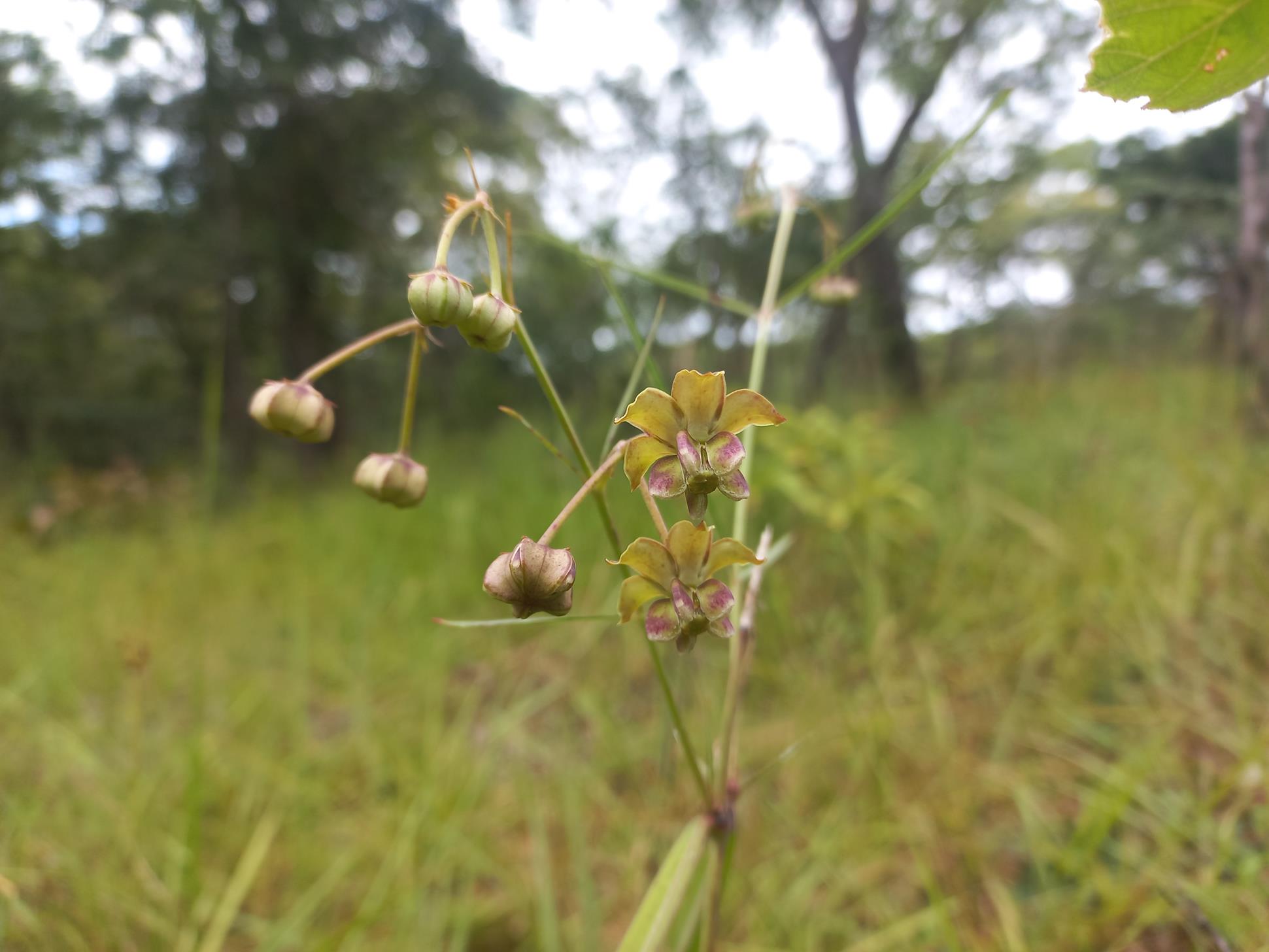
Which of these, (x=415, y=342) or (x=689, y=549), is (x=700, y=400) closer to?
(x=689, y=549)

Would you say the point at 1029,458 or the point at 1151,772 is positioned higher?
the point at 1029,458

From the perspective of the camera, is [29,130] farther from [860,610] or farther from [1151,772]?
[1151,772]

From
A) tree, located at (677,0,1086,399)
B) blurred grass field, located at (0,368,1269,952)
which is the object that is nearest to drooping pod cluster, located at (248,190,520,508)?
blurred grass field, located at (0,368,1269,952)

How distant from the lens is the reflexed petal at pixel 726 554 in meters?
0.64

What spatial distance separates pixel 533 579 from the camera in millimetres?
618

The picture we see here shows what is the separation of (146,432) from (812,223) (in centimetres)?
805

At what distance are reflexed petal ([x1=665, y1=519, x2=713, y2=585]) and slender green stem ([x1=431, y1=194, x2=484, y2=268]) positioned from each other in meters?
0.31

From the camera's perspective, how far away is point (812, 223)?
6570 millimetres

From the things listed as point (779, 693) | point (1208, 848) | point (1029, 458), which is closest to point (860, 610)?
point (779, 693)

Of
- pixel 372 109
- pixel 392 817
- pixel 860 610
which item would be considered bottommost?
pixel 392 817

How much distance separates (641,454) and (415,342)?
294 millimetres

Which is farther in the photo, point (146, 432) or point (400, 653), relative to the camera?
point (146, 432)

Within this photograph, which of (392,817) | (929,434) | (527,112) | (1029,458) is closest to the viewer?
(392,817)

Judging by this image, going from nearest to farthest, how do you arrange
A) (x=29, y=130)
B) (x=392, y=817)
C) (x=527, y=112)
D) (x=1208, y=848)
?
(x=1208, y=848)
(x=392, y=817)
(x=29, y=130)
(x=527, y=112)
